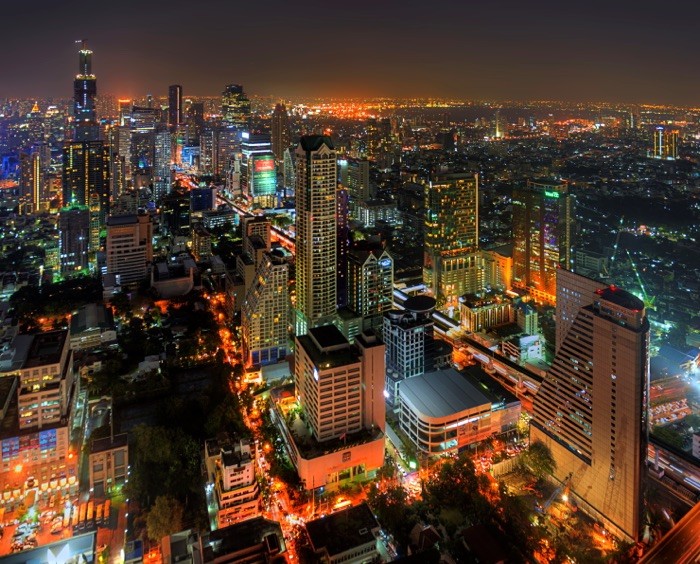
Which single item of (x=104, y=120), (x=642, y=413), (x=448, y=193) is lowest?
(x=642, y=413)

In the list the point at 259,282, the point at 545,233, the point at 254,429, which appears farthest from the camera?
the point at 545,233

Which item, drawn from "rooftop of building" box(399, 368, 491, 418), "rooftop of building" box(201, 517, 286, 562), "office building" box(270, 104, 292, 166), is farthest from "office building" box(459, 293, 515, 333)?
"office building" box(270, 104, 292, 166)

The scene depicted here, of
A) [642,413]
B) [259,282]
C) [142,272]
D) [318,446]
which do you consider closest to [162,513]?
[318,446]

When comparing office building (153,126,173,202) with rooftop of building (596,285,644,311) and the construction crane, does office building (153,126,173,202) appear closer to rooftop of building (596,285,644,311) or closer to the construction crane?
the construction crane

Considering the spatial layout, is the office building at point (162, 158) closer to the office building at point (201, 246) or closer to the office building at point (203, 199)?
the office building at point (203, 199)

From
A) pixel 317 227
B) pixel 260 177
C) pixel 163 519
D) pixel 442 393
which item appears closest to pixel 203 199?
pixel 260 177

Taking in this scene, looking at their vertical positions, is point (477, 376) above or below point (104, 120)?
below

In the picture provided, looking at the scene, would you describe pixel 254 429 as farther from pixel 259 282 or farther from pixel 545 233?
pixel 545 233
